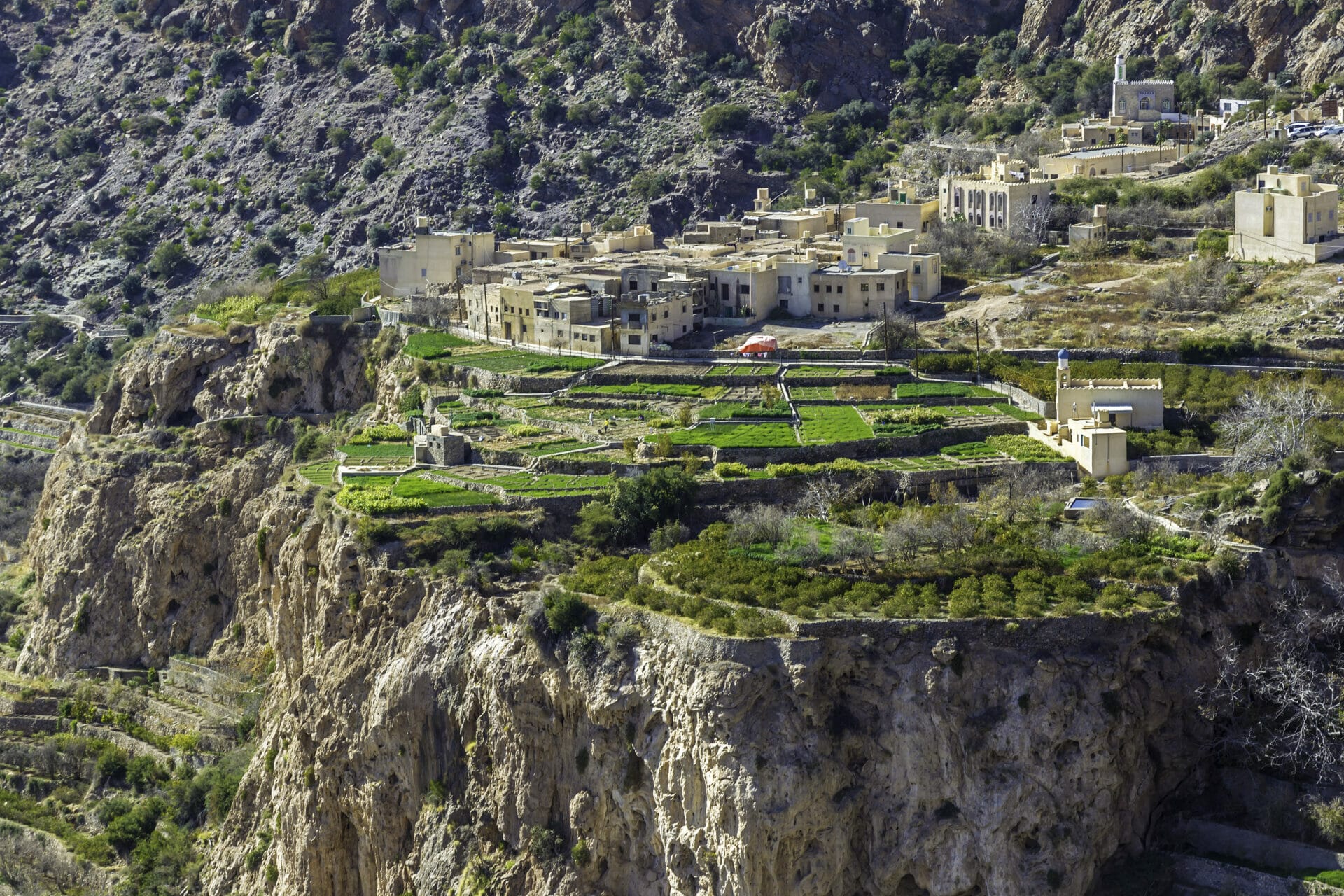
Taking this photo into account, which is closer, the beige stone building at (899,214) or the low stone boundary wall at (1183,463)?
the low stone boundary wall at (1183,463)

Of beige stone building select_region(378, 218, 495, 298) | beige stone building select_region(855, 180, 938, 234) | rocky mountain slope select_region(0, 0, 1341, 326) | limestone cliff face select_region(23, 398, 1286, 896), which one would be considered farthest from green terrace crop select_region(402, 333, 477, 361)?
rocky mountain slope select_region(0, 0, 1341, 326)

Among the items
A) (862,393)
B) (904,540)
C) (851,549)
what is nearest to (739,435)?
(862,393)

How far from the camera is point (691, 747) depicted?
50.4 metres

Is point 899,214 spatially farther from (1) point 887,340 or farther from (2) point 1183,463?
(2) point 1183,463

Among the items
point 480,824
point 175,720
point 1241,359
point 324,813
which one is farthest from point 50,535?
point 1241,359

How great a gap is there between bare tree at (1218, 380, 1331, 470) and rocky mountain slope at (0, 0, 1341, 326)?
40335 millimetres

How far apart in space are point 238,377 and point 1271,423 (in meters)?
37.1

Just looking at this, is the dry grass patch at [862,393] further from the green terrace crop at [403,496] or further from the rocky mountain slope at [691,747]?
the rocky mountain slope at [691,747]

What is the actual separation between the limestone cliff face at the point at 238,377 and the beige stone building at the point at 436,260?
4.31 m

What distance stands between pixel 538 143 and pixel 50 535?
4037 centimetres

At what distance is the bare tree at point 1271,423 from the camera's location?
5994cm

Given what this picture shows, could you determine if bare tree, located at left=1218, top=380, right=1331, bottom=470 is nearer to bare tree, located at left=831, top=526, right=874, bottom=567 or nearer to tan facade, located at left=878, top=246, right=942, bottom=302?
bare tree, located at left=831, top=526, right=874, bottom=567

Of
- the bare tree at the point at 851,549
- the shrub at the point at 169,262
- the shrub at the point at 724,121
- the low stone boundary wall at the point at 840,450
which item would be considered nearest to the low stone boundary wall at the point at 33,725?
the low stone boundary wall at the point at 840,450

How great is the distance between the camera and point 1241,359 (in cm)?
6938
